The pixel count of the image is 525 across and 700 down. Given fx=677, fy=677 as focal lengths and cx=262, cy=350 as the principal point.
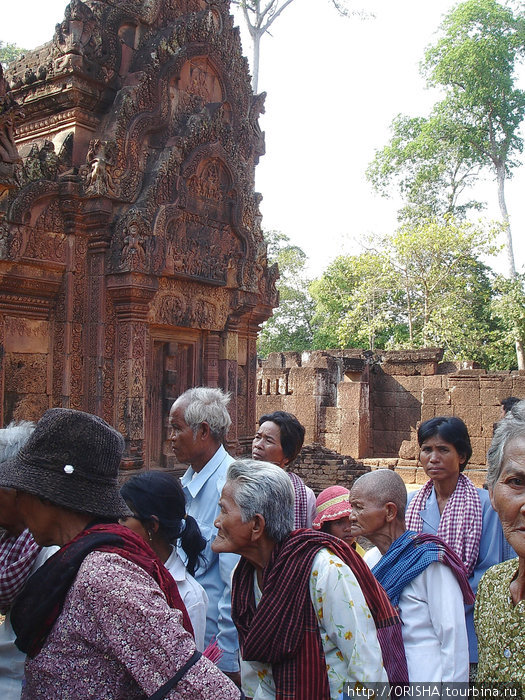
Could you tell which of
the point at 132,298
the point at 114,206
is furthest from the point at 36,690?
the point at 114,206

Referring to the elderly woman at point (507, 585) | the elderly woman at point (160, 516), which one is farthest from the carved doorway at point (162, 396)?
the elderly woman at point (507, 585)

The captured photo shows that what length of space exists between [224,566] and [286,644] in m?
0.94

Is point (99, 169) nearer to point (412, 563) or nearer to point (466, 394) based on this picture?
point (412, 563)

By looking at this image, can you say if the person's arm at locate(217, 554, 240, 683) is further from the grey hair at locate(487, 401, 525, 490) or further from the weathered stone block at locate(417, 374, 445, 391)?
the weathered stone block at locate(417, 374, 445, 391)

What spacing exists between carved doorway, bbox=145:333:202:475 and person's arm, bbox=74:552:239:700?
550 cm

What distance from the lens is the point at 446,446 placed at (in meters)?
3.41

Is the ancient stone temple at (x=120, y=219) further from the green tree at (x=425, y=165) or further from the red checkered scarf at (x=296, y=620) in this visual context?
the green tree at (x=425, y=165)

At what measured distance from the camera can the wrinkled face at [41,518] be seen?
1880 millimetres

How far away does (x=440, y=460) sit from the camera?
133 inches

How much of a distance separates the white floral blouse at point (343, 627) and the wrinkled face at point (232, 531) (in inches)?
10.7

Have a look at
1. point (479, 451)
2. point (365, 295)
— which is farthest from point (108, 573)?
point (365, 295)

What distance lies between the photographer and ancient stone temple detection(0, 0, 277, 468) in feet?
20.9

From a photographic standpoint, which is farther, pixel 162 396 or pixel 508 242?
pixel 508 242

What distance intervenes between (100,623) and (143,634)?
11 centimetres
